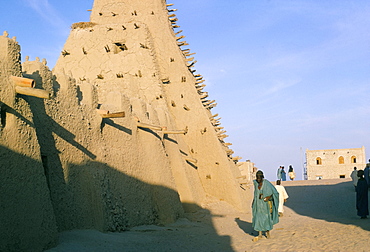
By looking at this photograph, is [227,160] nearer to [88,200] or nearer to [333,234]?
[333,234]

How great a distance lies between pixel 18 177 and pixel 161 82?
10136mm

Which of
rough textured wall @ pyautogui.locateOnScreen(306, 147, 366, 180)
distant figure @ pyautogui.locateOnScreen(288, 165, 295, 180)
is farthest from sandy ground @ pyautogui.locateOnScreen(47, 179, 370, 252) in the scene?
rough textured wall @ pyautogui.locateOnScreen(306, 147, 366, 180)

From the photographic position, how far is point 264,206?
10164mm

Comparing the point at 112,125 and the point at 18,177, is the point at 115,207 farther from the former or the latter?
the point at 18,177

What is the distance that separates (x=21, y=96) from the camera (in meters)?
6.94

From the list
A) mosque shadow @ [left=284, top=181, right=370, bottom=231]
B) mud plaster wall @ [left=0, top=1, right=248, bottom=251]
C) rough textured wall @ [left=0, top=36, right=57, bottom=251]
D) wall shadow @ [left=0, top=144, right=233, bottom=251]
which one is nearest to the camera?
rough textured wall @ [left=0, top=36, right=57, bottom=251]

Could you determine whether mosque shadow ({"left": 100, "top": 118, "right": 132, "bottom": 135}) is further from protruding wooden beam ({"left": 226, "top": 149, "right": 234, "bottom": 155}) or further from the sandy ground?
protruding wooden beam ({"left": 226, "top": 149, "right": 234, "bottom": 155})

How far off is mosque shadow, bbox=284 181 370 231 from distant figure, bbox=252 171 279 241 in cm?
463

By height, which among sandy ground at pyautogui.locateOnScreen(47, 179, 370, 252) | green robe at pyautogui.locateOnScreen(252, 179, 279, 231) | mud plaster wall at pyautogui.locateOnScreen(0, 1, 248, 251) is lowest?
sandy ground at pyautogui.locateOnScreen(47, 179, 370, 252)

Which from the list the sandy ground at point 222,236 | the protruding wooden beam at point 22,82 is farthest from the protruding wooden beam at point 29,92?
the sandy ground at point 222,236

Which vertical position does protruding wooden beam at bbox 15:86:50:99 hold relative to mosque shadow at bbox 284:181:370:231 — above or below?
above

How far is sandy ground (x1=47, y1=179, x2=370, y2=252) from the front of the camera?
26.6 ft

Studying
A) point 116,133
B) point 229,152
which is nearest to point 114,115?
point 116,133

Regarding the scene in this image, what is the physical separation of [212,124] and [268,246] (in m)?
7.79
